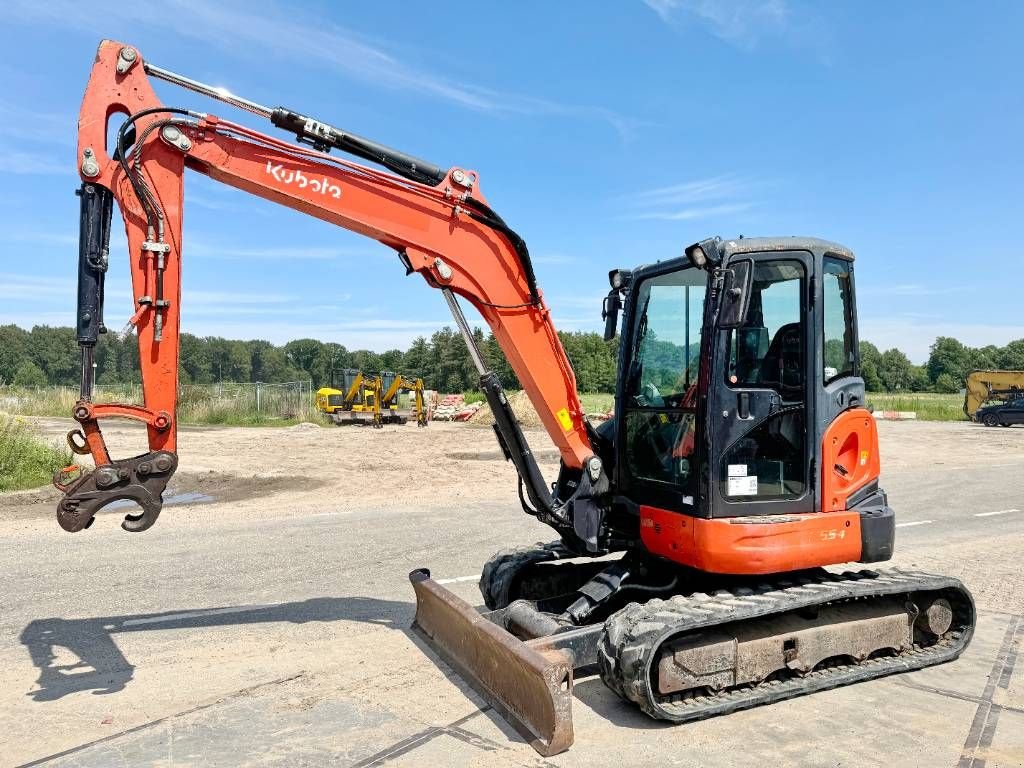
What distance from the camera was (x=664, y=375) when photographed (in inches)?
227

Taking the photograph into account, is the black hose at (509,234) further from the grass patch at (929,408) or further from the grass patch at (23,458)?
Result: the grass patch at (929,408)

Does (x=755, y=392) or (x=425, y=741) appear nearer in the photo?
(x=425, y=741)

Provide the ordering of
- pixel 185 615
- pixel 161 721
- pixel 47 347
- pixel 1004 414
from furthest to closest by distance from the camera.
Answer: pixel 47 347, pixel 1004 414, pixel 185 615, pixel 161 721

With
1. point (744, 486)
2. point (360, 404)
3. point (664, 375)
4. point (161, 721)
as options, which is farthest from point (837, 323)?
point (360, 404)

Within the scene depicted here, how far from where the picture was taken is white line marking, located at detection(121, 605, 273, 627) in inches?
263

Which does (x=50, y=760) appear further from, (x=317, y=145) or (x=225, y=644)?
(x=317, y=145)

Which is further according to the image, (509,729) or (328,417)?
(328,417)

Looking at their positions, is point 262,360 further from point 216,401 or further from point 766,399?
point 766,399

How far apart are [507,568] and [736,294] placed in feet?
8.84

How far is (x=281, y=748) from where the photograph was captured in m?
4.25

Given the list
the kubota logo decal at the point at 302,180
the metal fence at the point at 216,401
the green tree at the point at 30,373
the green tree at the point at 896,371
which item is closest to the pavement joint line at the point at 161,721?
the kubota logo decal at the point at 302,180

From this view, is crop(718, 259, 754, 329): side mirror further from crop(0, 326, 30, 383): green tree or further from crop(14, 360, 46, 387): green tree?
crop(0, 326, 30, 383): green tree

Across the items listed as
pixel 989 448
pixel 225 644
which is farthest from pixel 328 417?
pixel 225 644

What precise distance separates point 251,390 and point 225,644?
34.6 metres
